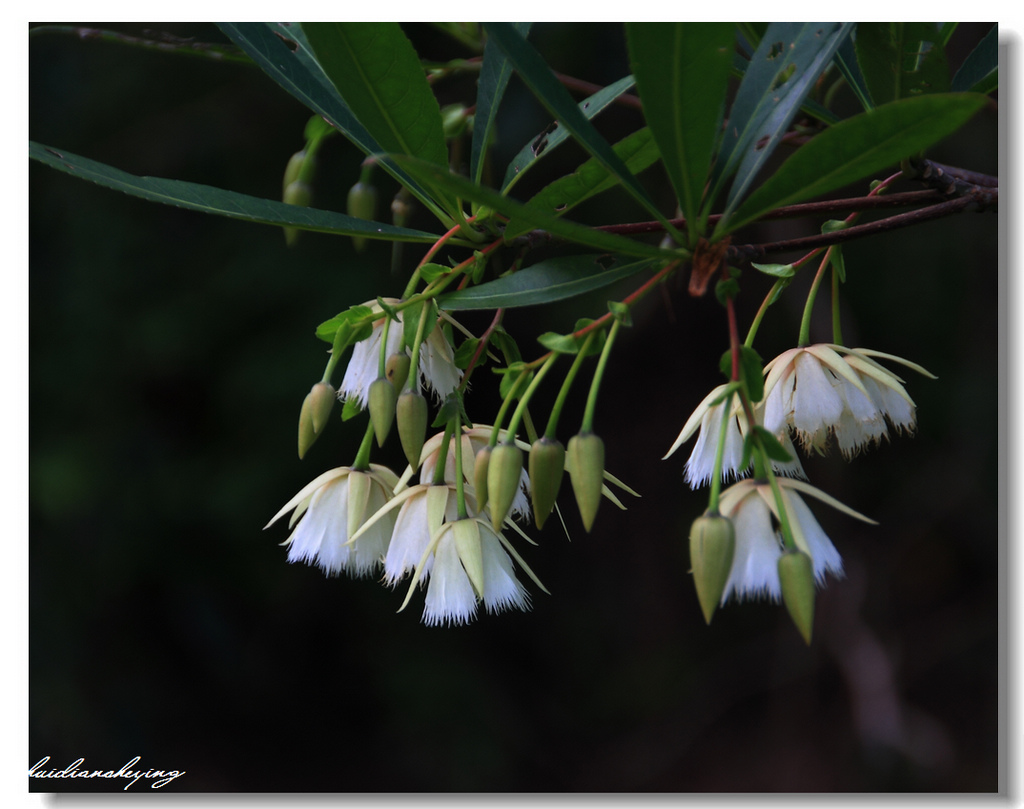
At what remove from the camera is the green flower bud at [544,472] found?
0.62m

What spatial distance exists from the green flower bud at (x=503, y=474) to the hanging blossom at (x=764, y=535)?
6.0 inches

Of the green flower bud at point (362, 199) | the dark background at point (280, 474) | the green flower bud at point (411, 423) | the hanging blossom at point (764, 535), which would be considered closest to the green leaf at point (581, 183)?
the green flower bud at point (411, 423)

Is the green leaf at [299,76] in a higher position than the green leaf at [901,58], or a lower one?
higher

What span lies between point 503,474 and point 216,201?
0.35 meters

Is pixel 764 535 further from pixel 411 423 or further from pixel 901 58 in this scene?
pixel 901 58

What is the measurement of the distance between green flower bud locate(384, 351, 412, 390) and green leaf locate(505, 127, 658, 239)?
0.14 metres

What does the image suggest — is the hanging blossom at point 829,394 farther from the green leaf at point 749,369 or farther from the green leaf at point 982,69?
the green leaf at point 982,69

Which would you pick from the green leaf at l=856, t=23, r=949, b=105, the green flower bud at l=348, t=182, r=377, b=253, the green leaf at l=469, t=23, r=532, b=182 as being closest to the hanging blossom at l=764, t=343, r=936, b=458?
the green leaf at l=856, t=23, r=949, b=105

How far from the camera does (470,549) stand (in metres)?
0.68

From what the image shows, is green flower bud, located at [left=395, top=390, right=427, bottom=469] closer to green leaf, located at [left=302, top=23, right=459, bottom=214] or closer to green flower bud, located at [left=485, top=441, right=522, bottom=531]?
green flower bud, located at [left=485, top=441, right=522, bottom=531]

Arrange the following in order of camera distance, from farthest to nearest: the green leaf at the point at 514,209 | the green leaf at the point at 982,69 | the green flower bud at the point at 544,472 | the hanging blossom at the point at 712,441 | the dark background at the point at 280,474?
1. the dark background at the point at 280,474
2. the green leaf at the point at 982,69
3. the hanging blossom at the point at 712,441
4. the green flower bud at the point at 544,472
5. the green leaf at the point at 514,209

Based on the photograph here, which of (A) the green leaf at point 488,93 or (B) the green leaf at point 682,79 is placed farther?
(A) the green leaf at point 488,93
